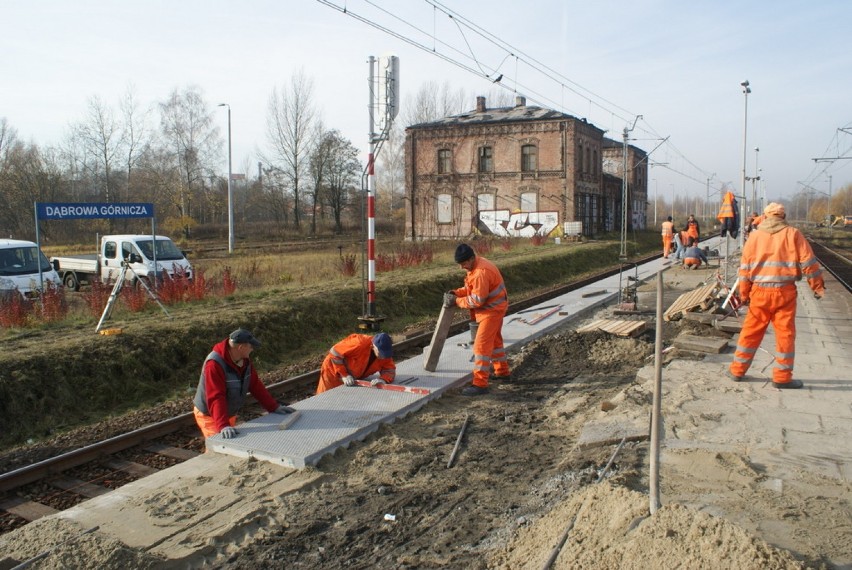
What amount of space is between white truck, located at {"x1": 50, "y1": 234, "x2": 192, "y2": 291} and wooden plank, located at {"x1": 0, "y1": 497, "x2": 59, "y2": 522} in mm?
11756

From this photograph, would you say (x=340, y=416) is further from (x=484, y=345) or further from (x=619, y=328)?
(x=619, y=328)

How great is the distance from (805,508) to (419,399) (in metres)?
3.98

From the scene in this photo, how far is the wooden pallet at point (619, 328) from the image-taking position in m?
11.0

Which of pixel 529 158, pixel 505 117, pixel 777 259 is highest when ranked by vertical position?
pixel 505 117

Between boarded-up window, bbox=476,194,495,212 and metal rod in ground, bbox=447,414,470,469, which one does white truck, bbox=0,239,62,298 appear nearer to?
metal rod in ground, bbox=447,414,470,469

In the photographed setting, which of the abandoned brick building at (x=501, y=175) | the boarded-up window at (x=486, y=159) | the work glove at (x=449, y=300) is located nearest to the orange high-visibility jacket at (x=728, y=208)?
the work glove at (x=449, y=300)

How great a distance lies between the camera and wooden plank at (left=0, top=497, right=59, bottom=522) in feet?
17.4

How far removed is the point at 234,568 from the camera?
4.06 metres

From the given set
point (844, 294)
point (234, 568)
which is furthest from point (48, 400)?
point (844, 294)

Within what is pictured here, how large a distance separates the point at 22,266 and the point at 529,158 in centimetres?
3342

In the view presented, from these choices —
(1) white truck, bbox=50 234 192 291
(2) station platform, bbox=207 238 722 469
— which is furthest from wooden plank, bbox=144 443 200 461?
(1) white truck, bbox=50 234 192 291

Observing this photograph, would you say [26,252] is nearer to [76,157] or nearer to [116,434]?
[116,434]

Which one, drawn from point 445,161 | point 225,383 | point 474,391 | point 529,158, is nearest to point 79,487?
point 225,383

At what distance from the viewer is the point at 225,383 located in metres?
5.96
